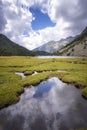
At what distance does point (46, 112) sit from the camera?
2275cm

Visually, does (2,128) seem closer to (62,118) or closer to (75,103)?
(62,118)

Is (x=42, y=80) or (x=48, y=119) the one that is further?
(x=42, y=80)

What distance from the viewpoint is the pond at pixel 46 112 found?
18.8 meters

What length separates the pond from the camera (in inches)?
740

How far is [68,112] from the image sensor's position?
22.5 meters

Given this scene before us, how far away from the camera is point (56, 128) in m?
17.9

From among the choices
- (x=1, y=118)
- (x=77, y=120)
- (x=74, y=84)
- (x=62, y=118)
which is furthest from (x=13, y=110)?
(x=74, y=84)

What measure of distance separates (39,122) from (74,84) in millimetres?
21876

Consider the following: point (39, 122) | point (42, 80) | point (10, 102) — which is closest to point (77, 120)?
point (39, 122)

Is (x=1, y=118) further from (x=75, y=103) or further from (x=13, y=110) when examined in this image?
(x=75, y=103)

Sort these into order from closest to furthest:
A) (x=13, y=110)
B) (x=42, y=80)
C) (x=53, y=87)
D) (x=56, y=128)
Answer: (x=56, y=128) < (x=13, y=110) < (x=53, y=87) < (x=42, y=80)

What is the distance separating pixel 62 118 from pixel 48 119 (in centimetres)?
180

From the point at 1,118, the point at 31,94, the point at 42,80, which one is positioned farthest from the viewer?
the point at 42,80

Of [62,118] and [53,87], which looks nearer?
[62,118]
